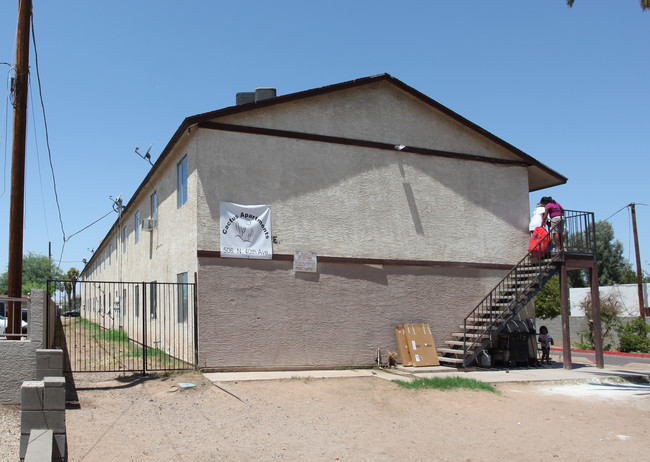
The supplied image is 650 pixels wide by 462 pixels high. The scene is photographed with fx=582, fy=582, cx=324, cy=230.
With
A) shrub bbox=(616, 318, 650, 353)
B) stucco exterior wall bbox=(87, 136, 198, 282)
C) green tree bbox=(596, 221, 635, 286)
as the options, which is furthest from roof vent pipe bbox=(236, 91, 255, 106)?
green tree bbox=(596, 221, 635, 286)

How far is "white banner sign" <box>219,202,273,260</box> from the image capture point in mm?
13219

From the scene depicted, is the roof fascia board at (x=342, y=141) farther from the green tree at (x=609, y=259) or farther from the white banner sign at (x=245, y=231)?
the green tree at (x=609, y=259)

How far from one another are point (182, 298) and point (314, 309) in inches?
128

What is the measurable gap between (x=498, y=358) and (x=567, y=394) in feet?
12.7

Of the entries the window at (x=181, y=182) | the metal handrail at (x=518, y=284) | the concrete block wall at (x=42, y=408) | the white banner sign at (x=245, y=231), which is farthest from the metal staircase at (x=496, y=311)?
the concrete block wall at (x=42, y=408)

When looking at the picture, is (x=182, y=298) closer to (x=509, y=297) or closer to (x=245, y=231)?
(x=245, y=231)

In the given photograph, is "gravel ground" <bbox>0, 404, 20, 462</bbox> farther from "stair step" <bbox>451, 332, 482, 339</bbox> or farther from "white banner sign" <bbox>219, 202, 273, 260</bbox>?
"stair step" <bbox>451, 332, 482, 339</bbox>

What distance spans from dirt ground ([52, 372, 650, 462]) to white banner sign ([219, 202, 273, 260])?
2.94 m

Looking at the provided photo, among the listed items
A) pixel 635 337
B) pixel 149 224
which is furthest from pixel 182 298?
pixel 635 337

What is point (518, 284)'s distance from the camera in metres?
16.4

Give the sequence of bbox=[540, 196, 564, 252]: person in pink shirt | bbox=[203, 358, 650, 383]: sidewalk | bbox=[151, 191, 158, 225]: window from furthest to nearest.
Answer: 1. bbox=[151, 191, 158, 225]: window
2. bbox=[540, 196, 564, 252]: person in pink shirt
3. bbox=[203, 358, 650, 383]: sidewalk

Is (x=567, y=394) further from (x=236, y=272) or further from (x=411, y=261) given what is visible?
(x=236, y=272)

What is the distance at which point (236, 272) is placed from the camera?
13.2 metres

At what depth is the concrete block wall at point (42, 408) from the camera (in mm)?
6117
